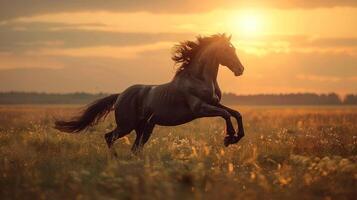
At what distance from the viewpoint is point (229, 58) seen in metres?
12.6

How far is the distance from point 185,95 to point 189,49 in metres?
1.21

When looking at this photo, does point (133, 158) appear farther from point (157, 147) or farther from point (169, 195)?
point (169, 195)

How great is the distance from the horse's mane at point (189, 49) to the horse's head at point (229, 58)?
0.30 m

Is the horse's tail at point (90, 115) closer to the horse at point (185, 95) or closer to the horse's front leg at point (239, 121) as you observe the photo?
the horse at point (185, 95)

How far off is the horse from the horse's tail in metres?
0.68

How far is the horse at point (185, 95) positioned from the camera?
12164mm

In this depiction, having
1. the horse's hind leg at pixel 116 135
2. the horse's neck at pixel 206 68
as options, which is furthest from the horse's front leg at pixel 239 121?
the horse's hind leg at pixel 116 135

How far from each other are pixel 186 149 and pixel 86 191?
6.48m

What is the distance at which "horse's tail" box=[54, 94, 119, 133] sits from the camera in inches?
565

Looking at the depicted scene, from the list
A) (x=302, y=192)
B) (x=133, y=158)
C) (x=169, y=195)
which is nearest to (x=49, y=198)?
(x=169, y=195)

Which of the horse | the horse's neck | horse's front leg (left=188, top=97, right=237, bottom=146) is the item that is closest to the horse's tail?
the horse

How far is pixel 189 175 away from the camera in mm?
8531

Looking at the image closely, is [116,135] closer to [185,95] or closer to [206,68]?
[185,95]

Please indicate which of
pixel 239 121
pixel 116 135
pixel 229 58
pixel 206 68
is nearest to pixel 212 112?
pixel 239 121
